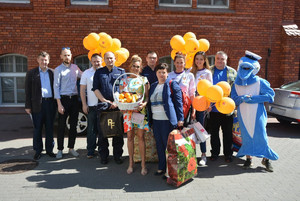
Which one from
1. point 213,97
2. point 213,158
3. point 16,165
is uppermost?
point 213,97

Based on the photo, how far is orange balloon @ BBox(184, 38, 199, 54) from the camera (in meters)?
5.47

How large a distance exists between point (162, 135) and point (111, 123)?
3.35 ft

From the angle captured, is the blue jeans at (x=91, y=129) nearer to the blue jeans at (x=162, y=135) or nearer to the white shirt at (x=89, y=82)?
the white shirt at (x=89, y=82)

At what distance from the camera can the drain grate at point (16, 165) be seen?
4582mm

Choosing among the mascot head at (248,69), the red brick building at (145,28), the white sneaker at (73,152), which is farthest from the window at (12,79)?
the mascot head at (248,69)

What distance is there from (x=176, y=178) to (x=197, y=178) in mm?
574

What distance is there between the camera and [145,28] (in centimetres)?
866

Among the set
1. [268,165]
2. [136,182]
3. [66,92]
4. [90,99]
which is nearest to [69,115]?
[66,92]

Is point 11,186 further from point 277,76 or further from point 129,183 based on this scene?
point 277,76

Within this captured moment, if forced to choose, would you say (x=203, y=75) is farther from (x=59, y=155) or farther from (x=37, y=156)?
(x=37, y=156)

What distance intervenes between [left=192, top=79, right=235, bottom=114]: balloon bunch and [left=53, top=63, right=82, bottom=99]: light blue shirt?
2471 mm

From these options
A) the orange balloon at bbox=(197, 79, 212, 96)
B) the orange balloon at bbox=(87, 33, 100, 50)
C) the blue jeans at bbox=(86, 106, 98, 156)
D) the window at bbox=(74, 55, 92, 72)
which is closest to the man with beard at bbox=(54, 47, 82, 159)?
the blue jeans at bbox=(86, 106, 98, 156)

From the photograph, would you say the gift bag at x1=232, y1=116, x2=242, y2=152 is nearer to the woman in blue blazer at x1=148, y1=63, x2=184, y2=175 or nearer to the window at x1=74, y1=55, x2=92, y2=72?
the woman in blue blazer at x1=148, y1=63, x2=184, y2=175

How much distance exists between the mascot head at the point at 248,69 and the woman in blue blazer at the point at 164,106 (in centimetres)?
122
